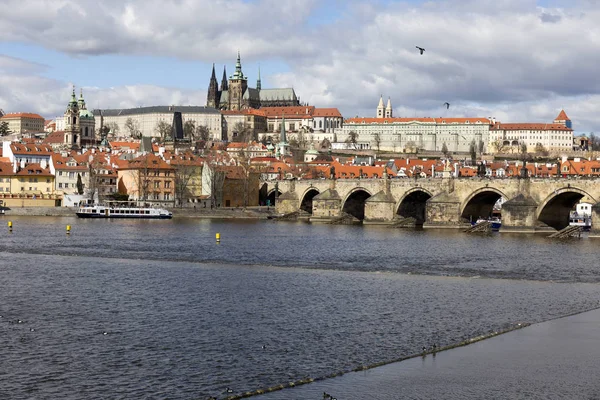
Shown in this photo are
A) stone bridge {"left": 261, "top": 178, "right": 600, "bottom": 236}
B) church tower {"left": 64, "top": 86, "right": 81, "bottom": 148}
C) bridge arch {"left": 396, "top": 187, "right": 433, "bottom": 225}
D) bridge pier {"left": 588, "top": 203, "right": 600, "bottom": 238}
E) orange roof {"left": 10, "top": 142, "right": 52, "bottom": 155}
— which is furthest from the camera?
church tower {"left": 64, "top": 86, "right": 81, "bottom": 148}

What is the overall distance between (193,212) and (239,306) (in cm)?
Answer: 5233

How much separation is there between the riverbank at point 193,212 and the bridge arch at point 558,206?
81.4 ft

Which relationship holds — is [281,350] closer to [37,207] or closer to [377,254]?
[377,254]

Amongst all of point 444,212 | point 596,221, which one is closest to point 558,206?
point 596,221

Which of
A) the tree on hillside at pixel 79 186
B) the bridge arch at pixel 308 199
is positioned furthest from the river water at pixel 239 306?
the tree on hillside at pixel 79 186

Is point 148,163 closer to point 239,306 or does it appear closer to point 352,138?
point 239,306

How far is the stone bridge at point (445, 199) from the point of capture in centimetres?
5697

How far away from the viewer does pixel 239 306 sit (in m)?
23.5

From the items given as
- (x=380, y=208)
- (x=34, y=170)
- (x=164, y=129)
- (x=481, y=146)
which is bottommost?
(x=380, y=208)

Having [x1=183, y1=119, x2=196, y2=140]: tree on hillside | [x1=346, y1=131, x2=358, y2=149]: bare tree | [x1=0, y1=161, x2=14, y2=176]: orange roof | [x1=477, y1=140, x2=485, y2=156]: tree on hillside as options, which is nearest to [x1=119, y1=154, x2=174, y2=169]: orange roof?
[x1=0, y1=161, x2=14, y2=176]: orange roof

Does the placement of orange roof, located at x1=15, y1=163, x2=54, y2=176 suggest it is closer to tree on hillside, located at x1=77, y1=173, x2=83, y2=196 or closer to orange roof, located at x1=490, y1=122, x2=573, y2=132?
tree on hillside, located at x1=77, y1=173, x2=83, y2=196

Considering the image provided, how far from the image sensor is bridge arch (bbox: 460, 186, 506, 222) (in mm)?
61969

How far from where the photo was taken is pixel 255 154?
14762 cm

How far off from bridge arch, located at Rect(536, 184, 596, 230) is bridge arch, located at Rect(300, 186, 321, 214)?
2262 cm
